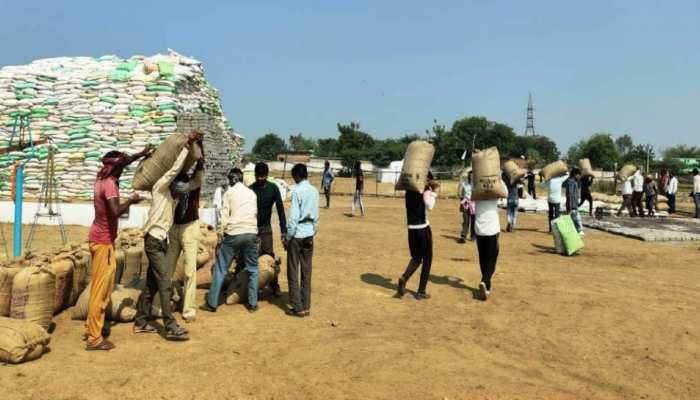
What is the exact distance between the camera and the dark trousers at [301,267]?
5906mm

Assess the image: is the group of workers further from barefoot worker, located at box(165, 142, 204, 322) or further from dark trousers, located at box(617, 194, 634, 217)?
dark trousers, located at box(617, 194, 634, 217)

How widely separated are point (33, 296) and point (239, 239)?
2.03 m

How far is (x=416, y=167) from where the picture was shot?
6.76 m

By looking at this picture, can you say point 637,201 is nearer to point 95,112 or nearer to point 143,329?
point 143,329

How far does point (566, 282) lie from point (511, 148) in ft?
275

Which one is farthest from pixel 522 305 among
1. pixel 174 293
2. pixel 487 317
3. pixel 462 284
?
pixel 174 293

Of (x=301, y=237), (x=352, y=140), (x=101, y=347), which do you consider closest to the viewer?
(x=101, y=347)

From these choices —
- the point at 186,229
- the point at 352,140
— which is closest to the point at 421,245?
the point at 186,229

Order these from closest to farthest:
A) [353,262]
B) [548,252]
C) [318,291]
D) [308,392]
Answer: [308,392] → [318,291] → [353,262] → [548,252]

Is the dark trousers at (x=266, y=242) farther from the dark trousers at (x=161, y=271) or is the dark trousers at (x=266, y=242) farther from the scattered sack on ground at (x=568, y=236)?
the scattered sack on ground at (x=568, y=236)

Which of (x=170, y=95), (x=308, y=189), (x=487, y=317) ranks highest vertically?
(x=170, y=95)

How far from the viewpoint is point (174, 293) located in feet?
20.1

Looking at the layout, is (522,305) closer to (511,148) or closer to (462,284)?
(462,284)

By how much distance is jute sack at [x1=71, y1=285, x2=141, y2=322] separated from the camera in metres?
5.52
